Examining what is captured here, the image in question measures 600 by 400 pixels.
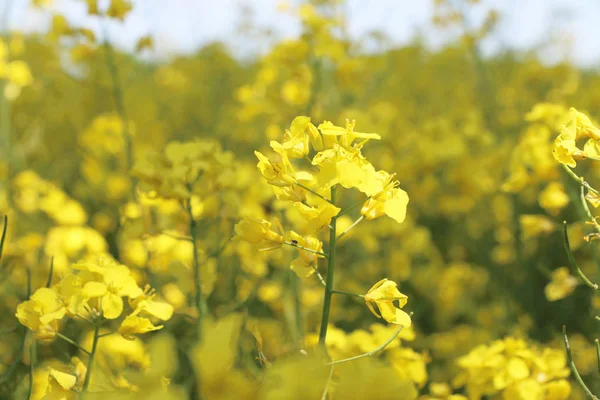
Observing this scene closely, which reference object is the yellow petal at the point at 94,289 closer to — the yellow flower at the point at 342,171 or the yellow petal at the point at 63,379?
the yellow petal at the point at 63,379

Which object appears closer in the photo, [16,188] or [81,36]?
[81,36]

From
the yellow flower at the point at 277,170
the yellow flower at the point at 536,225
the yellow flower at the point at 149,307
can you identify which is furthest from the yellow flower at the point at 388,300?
the yellow flower at the point at 536,225

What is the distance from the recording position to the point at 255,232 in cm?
111

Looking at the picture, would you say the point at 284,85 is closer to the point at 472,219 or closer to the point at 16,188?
the point at 472,219

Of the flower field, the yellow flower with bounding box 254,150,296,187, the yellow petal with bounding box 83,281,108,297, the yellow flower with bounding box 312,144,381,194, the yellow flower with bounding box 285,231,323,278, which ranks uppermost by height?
the yellow flower with bounding box 312,144,381,194

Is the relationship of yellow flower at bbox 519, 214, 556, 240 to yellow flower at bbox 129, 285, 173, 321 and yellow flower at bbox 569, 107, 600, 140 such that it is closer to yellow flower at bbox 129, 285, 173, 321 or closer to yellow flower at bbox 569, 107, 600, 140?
yellow flower at bbox 569, 107, 600, 140

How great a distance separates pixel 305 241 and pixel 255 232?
0.09 metres

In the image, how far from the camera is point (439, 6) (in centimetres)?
431

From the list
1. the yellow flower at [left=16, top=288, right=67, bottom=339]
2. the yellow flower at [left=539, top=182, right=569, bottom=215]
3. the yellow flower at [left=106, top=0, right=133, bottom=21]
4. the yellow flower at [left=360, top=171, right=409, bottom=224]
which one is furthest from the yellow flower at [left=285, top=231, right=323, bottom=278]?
the yellow flower at [left=106, top=0, right=133, bottom=21]

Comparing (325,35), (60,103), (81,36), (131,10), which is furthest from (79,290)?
(60,103)

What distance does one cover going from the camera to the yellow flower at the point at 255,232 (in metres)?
1.10

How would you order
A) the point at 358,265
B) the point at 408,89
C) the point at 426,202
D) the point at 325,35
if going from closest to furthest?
the point at 325,35 → the point at 358,265 → the point at 426,202 → the point at 408,89

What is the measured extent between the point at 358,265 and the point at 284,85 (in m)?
0.94

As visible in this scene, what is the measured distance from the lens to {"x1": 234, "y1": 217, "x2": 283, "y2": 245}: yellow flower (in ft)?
3.62
